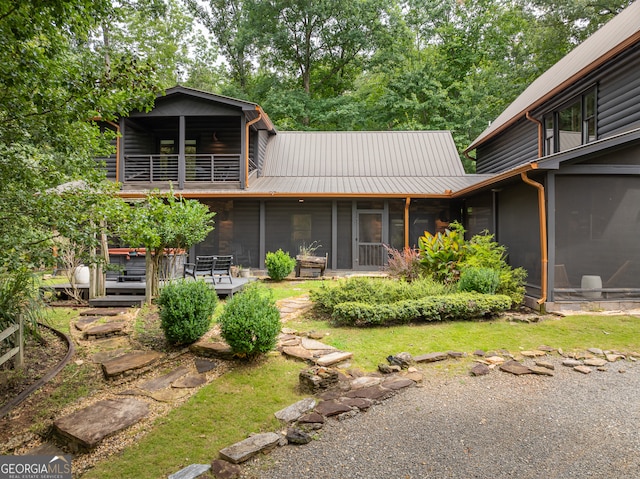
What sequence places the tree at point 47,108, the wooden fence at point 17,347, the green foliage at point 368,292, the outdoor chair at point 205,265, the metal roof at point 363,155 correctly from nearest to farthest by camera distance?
the tree at point 47,108 → the wooden fence at point 17,347 → the green foliage at point 368,292 → the outdoor chair at point 205,265 → the metal roof at point 363,155

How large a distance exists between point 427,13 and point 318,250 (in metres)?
19.1

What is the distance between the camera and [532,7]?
21016 millimetres

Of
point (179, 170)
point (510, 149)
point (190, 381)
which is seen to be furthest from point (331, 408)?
point (510, 149)

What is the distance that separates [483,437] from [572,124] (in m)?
11.2

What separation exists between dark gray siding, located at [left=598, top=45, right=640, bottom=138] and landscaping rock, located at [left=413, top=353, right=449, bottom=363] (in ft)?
24.1

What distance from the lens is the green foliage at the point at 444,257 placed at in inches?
312

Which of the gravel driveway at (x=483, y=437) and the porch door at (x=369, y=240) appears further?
the porch door at (x=369, y=240)

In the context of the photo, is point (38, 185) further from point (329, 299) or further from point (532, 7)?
point (532, 7)

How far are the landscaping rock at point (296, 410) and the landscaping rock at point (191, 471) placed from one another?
764 millimetres

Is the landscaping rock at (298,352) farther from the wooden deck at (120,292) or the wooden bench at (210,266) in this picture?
the wooden bench at (210,266)

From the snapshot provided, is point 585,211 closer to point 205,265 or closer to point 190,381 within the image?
point 190,381

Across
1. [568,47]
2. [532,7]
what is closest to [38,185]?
[568,47]

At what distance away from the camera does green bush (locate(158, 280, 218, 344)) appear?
4727mm

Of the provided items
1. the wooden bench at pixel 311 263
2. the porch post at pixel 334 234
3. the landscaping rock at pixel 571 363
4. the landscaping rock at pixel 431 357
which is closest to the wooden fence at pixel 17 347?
the landscaping rock at pixel 431 357
